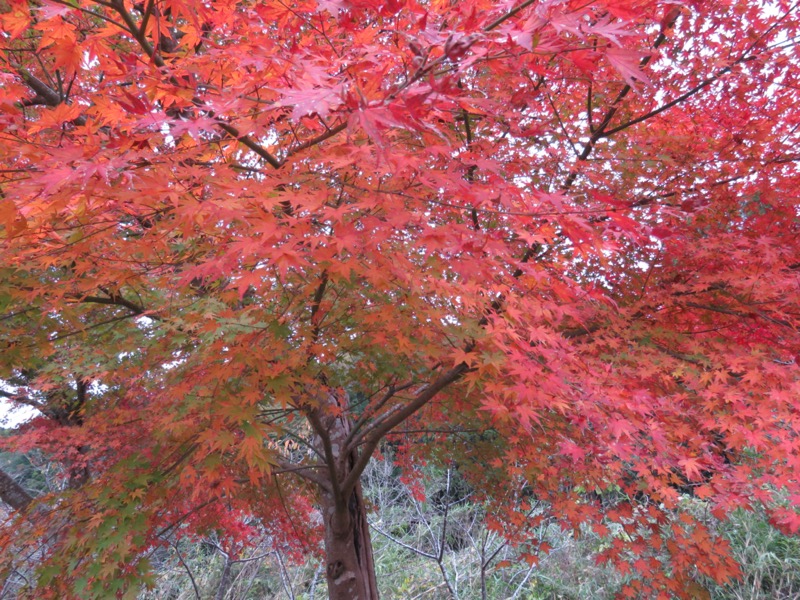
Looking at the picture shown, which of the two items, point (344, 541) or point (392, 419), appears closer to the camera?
point (392, 419)

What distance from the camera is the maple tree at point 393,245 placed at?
5.68 feet

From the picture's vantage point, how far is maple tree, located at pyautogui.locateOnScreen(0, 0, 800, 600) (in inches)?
68.2

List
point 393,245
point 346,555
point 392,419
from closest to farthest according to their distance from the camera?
point 393,245 → point 392,419 → point 346,555

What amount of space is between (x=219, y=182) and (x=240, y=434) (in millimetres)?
2117

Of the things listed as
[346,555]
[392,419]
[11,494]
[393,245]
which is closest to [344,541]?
[346,555]

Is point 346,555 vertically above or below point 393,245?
below

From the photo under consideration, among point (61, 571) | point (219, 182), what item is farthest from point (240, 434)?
point (219, 182)

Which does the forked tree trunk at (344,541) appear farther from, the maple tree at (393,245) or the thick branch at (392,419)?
the thick branch at (392,419)

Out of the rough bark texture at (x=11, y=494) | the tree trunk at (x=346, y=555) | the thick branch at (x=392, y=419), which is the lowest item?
the tree trunk at (x=346, y=555)

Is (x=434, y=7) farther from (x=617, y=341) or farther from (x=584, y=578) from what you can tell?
(x=584, y=578)

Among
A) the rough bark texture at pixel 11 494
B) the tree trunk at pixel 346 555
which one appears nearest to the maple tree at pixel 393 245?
the tree trunk at pixel 346 555

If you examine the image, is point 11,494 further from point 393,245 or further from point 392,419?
point 393,245

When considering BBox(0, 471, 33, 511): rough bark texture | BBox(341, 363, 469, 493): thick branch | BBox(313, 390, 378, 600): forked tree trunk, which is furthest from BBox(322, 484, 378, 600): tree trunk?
BBox(0, 471, 33, 511): rough bark texture

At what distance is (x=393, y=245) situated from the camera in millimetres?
2465
